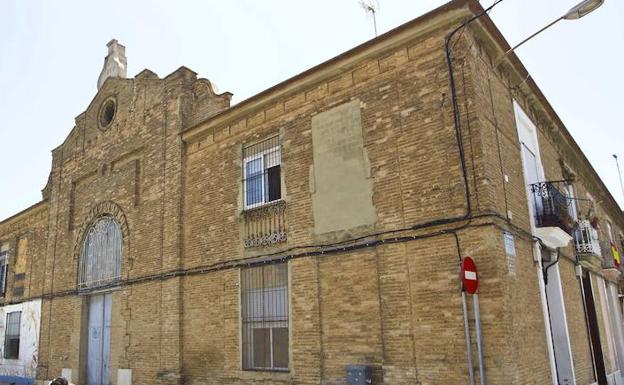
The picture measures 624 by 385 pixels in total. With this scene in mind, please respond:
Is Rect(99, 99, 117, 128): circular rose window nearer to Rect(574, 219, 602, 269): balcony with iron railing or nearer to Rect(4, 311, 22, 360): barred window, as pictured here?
Rect(4, 311, 22, 360): barred window

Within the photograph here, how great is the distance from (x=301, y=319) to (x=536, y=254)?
443cm

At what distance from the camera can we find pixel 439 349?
316 inches

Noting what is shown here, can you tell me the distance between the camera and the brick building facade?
8.30 metres

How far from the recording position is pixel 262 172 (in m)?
11.5

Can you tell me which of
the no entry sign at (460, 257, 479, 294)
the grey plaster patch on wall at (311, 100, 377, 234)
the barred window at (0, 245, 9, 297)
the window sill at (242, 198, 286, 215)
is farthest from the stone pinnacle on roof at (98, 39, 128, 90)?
the no entry sign at (460, 257, 479, 294)

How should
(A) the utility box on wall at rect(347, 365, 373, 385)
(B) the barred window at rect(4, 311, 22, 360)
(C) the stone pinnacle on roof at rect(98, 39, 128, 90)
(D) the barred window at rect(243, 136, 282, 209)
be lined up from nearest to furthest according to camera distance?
(A) the utility box on wall at rect(347, 365, 373, 385) → (D) the barred window at rect(243, 136, 282, 209) → (C) the stone pinnacle on roof at rect(98, 39, 128, 90) → (B) the barred window at rect(4, 311, 22, 360)

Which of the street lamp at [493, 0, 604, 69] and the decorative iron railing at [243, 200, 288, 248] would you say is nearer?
the street lamp at [493, 0, 604, 69]

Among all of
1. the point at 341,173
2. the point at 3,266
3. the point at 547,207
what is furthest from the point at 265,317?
the point at 3,266

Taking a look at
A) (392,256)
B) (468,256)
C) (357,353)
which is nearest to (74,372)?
(357,353)

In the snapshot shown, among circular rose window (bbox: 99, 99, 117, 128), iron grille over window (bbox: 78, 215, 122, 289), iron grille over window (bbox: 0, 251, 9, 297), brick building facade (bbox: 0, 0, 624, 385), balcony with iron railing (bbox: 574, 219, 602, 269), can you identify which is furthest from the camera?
iron grille over window (bbox: 0, 251, 9, 297)

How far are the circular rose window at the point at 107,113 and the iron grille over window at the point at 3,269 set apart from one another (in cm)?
932

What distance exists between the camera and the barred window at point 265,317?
10.4 meters

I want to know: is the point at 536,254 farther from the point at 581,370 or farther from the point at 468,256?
the point at 581,370

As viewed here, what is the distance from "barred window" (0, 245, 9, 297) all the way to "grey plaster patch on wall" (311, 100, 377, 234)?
1720 centimetres
